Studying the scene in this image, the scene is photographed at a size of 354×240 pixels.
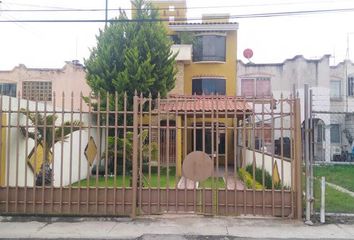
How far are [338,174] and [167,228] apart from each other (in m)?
12.6

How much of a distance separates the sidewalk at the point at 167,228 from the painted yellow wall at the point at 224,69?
65.5 ft

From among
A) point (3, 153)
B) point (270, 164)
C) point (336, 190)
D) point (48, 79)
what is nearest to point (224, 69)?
point (48, 79)

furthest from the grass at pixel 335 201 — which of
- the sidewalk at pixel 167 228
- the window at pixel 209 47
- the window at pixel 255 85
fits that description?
the window at pixel 209 47

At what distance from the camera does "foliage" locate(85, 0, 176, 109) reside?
19031 mm

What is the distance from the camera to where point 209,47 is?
27828mm

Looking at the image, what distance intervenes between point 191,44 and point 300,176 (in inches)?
792

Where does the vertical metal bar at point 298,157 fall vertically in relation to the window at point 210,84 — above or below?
below

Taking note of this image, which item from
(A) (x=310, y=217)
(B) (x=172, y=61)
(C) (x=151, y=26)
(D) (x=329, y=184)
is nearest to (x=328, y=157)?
(D) (x=329, y=184)

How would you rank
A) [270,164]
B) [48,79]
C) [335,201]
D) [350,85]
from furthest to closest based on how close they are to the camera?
[350,85] < [48,79] < [270,164] < [335,201]

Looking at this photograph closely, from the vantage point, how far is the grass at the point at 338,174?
15130 millimetres

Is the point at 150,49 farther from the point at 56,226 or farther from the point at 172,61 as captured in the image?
the point at 56,226

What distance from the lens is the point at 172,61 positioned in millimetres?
20703

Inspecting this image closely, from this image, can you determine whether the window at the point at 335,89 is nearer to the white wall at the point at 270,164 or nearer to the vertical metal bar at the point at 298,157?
the white wall at the point at 270,164

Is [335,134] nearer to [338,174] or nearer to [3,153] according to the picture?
[338,174]
